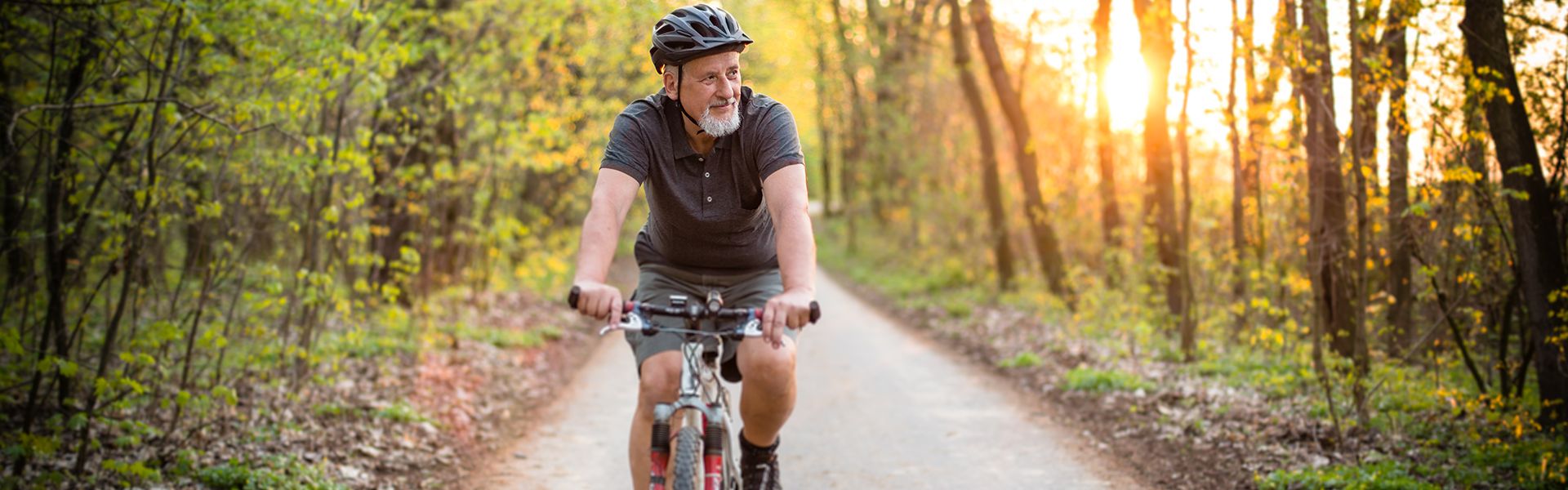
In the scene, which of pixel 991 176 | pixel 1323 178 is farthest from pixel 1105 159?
pixel 1323 178

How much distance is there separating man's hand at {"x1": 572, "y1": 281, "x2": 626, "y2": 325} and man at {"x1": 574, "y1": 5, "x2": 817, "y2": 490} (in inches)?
6.8

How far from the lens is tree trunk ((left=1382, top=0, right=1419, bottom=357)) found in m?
6.44

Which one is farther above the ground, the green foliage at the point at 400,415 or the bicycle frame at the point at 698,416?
the bicycle frame at the point at 698,416

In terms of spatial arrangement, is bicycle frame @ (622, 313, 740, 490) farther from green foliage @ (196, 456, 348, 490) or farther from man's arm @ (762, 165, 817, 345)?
green foliage @ (196, 456, 348, 490)

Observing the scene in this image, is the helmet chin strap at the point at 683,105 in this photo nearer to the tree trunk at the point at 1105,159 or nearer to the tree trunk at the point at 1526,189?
the tree trunk at the point at 1526,189

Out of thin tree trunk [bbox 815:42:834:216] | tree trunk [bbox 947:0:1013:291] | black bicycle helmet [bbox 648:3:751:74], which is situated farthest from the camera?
thin tree trunk [bbox 815:42:834:216]

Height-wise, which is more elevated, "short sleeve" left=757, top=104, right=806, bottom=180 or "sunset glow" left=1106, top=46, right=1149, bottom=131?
"sunset glow" left=1106, top=46, right=1149, bottom=131

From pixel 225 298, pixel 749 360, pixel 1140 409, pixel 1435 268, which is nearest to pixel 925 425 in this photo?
pixel 1140 409

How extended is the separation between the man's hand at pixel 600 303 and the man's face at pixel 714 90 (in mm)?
740

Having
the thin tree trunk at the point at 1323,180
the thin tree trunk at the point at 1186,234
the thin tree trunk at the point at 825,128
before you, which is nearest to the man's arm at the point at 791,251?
the thin tree trunk at the point at 1323,180

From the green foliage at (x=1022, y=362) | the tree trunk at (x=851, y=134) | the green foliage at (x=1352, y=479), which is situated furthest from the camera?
the tree trunk at (x=851, y=134)

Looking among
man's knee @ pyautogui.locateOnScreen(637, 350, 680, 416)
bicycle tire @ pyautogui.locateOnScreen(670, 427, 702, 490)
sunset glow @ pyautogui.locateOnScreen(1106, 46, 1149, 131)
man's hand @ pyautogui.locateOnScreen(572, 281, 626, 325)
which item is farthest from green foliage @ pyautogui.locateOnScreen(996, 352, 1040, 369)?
man's hand @ pyautogui.locateOnScreen(572, 281, 626, 325)

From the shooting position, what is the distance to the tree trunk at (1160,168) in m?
10.6

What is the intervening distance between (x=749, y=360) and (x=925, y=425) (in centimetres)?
426
